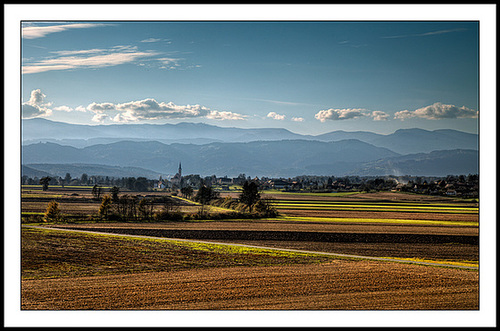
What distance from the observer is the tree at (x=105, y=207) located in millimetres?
32500

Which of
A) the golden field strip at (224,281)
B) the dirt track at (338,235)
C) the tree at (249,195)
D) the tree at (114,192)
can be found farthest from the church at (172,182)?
the golden field strip at (224,281)

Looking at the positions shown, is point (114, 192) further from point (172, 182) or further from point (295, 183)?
point (295, 183)

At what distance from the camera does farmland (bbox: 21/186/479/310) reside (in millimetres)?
12359

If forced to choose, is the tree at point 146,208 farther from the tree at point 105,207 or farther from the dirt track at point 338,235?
the tree at point 105,207

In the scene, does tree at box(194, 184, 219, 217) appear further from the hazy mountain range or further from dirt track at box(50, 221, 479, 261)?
dirt track at box(50, 221, 479, 261)

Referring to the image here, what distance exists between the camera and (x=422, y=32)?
14398mm


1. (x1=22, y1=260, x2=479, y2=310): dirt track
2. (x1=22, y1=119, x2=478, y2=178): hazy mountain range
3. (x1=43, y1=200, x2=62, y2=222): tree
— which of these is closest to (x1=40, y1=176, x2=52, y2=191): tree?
(x1=22, y1=119, x2=478, y2=178): hazy mountain range

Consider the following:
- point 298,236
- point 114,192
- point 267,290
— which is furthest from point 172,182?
point 267,290

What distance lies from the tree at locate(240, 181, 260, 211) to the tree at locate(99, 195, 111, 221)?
1243 centimetres

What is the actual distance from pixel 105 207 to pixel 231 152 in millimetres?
14935

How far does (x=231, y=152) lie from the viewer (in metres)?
44.3

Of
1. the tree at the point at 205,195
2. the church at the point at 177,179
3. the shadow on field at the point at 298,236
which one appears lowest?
the shadow on field at the point at 298,236

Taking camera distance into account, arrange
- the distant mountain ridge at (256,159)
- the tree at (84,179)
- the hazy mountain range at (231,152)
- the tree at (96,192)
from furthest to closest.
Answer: the tree at (96,192) < the tree at (84,179) < the distant mountain ridge at (256,159) < the hazy mountain range at (231,152)

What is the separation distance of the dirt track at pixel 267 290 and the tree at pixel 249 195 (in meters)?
24.3
